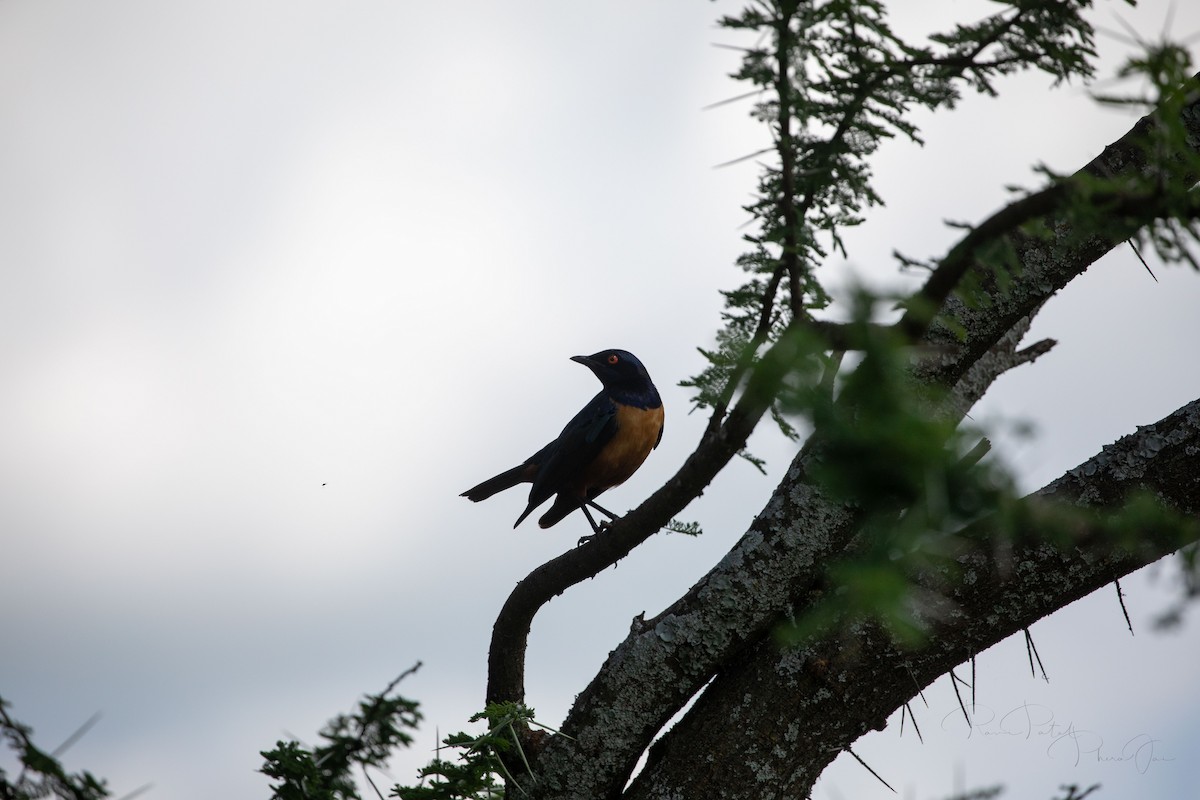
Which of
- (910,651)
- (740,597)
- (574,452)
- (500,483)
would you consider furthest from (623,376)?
(910,651)

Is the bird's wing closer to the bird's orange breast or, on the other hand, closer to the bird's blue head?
the bird's orange breast

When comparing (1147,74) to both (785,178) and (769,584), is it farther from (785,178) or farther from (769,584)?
(769,584)

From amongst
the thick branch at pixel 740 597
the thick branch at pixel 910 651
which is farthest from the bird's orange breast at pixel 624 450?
the thick branch at pixel 910 651

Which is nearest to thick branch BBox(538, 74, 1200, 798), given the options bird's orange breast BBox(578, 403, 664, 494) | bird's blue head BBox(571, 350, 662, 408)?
bird's orange breast BBox(578, 403, 664, 494)

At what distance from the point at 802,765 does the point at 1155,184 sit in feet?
7.60

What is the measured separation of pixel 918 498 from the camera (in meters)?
1.04

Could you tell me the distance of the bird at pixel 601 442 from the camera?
217 inches

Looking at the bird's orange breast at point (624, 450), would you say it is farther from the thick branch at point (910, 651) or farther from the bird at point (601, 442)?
the thick branch at point (910, 651)

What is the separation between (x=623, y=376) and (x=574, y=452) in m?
0.66

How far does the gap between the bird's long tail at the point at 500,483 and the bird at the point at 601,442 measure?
16 centimetres

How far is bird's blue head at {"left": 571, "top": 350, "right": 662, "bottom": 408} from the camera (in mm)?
5746

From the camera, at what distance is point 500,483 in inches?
244

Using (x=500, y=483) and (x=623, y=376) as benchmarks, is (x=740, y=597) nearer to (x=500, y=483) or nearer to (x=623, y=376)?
(x=623, y=376)

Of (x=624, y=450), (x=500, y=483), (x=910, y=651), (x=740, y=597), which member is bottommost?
(x=910, y=651)
